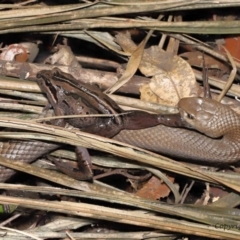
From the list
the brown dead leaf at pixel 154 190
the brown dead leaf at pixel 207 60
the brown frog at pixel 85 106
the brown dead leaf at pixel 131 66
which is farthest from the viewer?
the brown dead leaf at pixel 207 60

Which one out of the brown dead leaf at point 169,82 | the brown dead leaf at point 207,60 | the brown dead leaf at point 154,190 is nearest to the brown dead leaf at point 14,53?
the brown dead leaf at point 169,82

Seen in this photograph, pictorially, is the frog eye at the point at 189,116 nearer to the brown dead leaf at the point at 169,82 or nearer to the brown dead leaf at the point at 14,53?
the brown dead leaf at the point at 169,82

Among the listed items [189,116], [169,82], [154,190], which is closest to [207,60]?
[169,82]

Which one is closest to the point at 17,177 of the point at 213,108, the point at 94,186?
the point at 94,186

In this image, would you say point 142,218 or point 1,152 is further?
point 1,152

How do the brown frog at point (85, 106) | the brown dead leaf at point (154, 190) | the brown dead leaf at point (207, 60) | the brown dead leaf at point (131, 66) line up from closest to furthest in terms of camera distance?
the brown frog at point (85, 106)
the brown dead leaf at point (131, 66)
the brown dead leaf at point (154, 190)
the brown dead leaf at point (207, 60)

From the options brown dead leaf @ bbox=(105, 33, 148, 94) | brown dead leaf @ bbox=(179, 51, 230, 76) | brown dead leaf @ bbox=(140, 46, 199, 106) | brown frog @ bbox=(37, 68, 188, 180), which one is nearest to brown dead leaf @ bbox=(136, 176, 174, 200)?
brown frog @ bbox=(37, 68, 188, 180)

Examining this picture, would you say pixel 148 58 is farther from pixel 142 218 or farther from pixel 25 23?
pixel 142 218

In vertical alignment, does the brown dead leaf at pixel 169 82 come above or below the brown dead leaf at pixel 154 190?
above
